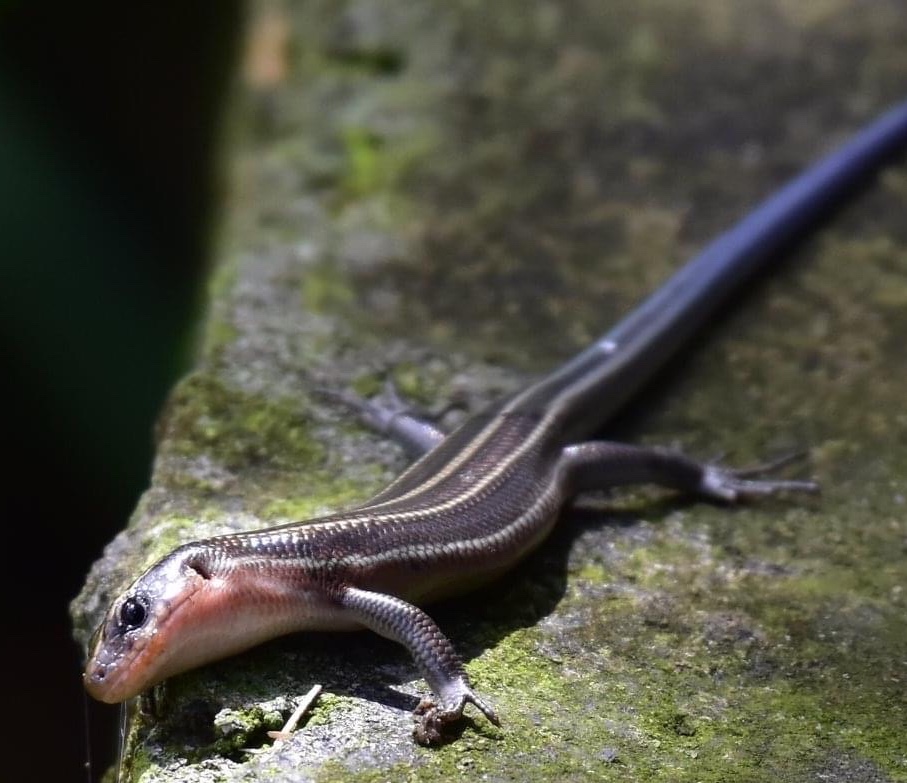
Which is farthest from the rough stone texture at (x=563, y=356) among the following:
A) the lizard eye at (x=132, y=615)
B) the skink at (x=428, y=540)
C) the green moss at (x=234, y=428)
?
the lizard eye at (x=132, y=615)

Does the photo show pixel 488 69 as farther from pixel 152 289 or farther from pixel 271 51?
pixel 152 289

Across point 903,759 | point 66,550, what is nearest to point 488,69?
point 66,550

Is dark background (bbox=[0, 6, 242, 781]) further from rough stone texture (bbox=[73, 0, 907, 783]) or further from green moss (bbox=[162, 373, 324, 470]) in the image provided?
green moss (bbox=[162, 373, 324, 470])

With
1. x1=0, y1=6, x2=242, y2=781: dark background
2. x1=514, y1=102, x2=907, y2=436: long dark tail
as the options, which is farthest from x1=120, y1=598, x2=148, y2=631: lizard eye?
x1=0, y1=6, x2=242, y2=781: dark background

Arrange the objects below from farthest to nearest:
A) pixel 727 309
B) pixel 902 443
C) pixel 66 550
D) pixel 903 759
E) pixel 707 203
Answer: pixel 66 550, pixel 707 203, pixel 727 309, pixel 902 443, pixel 903 759

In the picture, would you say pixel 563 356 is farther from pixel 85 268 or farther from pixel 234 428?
pixel 85 268
